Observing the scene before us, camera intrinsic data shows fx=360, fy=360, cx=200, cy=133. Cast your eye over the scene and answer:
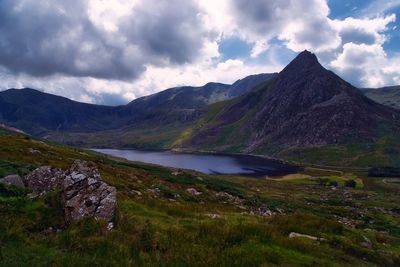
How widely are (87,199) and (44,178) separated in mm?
10019

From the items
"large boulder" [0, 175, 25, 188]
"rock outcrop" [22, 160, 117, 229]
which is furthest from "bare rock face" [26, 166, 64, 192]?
"rock outcrop" [22, 160, 117, 229]

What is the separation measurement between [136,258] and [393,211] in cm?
9237

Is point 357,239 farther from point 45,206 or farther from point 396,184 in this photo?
point 396,184

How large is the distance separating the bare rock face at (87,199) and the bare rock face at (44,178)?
5.66m

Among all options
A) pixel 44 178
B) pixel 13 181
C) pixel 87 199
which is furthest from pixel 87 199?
pixel 44 178

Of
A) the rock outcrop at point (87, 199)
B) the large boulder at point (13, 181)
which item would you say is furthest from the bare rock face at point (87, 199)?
the large boulder at point (13, 181)

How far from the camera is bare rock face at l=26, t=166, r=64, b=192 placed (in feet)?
90.4

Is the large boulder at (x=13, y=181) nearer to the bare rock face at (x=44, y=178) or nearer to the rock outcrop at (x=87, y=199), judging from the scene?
the bare rock face at (x=44, y=178)

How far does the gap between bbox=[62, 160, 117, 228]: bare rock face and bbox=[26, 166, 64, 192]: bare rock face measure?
566 centimetres

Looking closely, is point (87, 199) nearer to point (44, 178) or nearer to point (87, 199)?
point (87, 199)

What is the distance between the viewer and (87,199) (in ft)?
67.4

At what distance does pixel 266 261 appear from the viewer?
1566 cm

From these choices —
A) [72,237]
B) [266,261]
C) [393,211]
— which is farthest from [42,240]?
[393,211]

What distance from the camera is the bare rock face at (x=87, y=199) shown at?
19.5 meters
